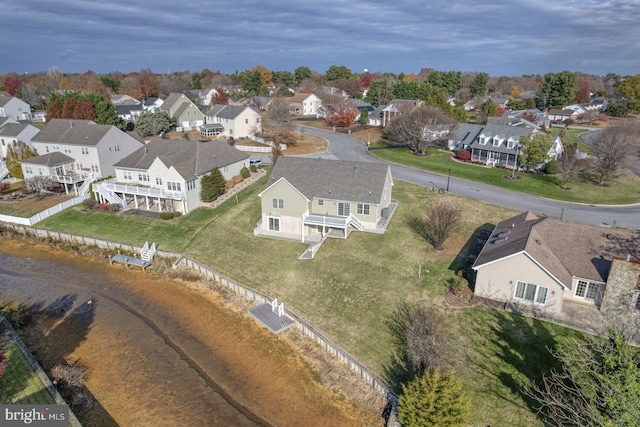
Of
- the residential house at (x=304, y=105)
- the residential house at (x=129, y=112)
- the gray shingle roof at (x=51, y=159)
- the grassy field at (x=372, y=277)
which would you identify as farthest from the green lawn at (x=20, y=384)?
the residential house at (x=304, y=105)

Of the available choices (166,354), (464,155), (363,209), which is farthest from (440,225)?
(464,155)

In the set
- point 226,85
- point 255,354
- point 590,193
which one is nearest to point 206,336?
point 255,354

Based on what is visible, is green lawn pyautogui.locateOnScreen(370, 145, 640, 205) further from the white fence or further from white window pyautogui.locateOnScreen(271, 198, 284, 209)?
the white fence

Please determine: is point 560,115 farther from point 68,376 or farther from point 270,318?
point 68,376

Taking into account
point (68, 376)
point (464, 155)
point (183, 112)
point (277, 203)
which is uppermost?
point (183, 112)

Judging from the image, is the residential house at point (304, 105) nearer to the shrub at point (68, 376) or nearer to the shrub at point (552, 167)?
the shrub at point (552, 167)

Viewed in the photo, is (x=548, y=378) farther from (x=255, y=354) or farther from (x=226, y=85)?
(x=226, y=85)
